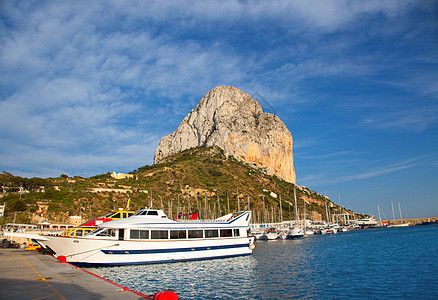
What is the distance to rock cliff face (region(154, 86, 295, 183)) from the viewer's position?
546 feet

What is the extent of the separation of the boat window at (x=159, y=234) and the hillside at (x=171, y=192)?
155 feet

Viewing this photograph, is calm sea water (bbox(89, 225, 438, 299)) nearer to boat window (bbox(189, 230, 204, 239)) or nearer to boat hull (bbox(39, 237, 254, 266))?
boat hull (bbox(39, 237, 254, 266))

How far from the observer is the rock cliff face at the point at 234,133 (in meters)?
166

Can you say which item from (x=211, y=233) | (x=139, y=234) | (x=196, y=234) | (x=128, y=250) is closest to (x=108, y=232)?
(x=128, y=250)

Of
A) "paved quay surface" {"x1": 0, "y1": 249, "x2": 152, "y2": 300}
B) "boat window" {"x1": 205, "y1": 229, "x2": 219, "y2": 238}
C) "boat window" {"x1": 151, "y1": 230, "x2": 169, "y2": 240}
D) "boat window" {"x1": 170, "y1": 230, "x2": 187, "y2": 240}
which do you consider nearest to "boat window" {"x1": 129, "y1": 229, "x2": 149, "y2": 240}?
"boat window" {"x1": 151, "y1": 230, "x2": 169, "y2": 240}

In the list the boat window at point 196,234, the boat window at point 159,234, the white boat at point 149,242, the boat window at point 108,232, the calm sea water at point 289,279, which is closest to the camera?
the calm sea water at point 289,279

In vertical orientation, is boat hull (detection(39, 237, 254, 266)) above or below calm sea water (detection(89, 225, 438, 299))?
above

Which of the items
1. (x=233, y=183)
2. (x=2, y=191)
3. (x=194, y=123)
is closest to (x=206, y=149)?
(x=194, y=123)

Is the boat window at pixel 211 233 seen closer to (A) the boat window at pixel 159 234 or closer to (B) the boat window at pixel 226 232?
(B) the boat window at pixel 226 232

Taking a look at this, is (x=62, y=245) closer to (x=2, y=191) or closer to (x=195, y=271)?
(x=195, y=271)

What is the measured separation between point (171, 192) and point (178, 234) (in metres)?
75.3

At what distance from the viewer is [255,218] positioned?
120188 mm

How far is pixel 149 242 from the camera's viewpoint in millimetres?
32156

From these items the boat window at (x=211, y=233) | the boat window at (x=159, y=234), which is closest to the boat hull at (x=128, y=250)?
the boat window at (x=159, y=234)
